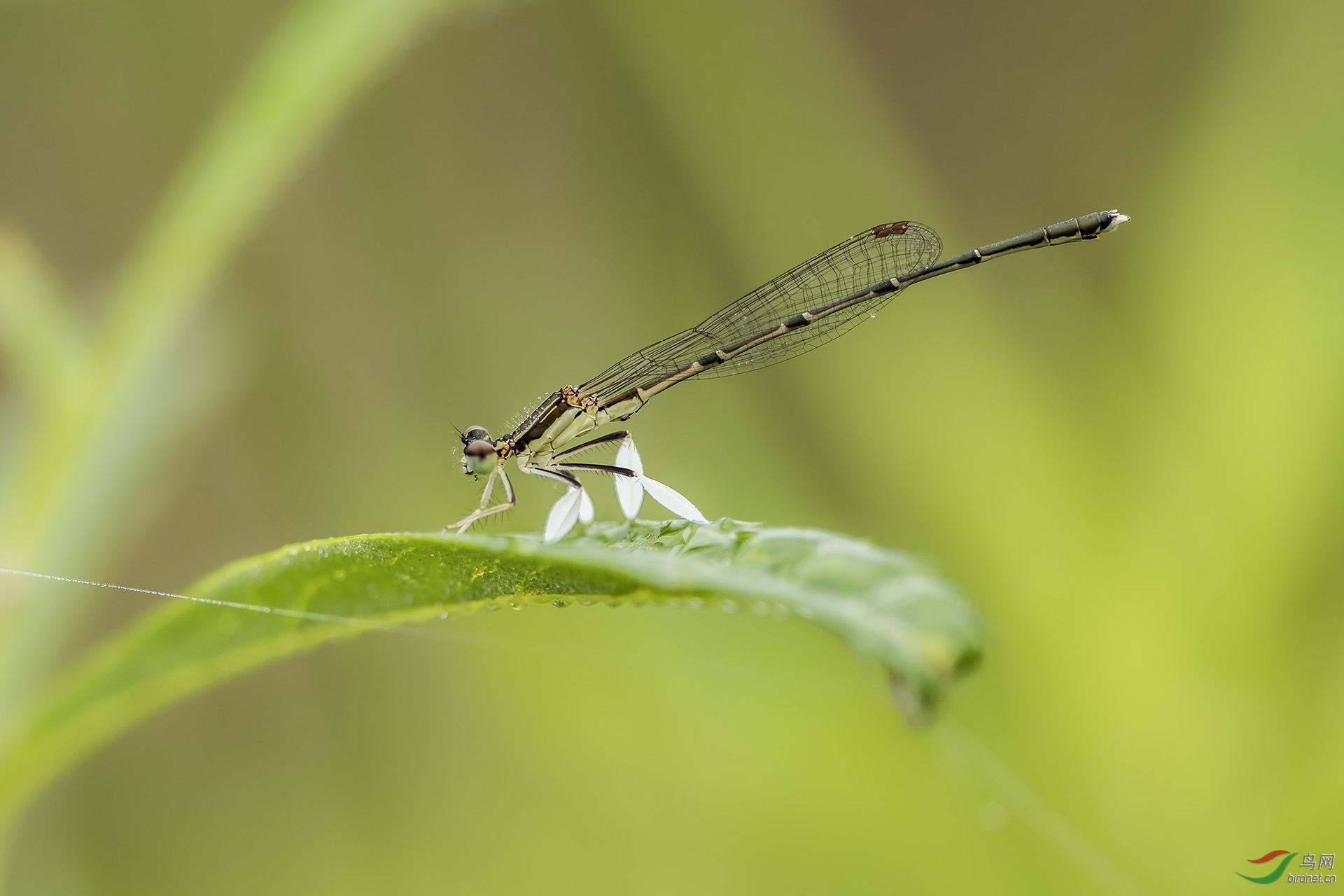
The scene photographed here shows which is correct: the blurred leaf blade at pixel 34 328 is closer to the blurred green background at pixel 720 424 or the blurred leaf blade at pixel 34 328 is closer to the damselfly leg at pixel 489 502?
the blurred green background at pixel 720 424

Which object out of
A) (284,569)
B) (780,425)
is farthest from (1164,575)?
(284,569)

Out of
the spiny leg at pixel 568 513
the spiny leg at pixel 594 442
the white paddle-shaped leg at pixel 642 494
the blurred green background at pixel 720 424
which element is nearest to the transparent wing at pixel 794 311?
the blurred green background at pixel 720 424

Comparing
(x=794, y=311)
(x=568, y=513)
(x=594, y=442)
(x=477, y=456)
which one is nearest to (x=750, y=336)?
(x=794, y=311)

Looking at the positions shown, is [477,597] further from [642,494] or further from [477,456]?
[477,456]

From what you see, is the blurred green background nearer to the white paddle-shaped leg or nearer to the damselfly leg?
the white paddle-shaped leg

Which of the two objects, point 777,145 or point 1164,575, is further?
point 777,145

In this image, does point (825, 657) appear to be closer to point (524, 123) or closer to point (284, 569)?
point (284, 569)

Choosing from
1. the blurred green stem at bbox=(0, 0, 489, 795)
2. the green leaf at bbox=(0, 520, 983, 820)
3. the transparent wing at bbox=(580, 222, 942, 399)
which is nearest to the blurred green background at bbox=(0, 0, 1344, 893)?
the blurred green stem at bbox=(0, 0, 489, 795)
